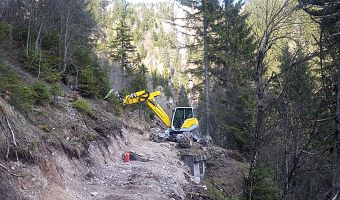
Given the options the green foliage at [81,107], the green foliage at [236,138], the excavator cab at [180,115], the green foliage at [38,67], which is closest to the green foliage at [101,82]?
the green foliage at [38,67]

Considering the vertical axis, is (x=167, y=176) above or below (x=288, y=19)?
below

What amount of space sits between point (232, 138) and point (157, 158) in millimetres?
7819

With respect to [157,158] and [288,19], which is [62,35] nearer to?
[157,158]

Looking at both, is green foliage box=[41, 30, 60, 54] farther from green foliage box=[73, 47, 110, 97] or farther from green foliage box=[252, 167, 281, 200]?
green foliage box=[252, 167, 281, 200]

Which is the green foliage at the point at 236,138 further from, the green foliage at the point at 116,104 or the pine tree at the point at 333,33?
the pine tree at the point at 333,33

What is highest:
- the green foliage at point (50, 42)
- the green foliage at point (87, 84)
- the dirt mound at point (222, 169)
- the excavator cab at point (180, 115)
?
the green foliage at point (50, 42)

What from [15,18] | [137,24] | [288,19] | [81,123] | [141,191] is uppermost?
[137,24]

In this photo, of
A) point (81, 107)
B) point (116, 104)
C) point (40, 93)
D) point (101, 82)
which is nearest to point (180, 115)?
point (116, 104)

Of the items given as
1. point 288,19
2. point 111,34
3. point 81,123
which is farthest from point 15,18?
point 111,34

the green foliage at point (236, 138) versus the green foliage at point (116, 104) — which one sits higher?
the green foliage at point (116, 104)

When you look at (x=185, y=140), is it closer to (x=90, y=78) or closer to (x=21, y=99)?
(x=90, y=78)

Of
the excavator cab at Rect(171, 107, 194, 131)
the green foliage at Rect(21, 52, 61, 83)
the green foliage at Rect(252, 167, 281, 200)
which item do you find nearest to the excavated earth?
the green foliage at Rect(252, 167, 281, 200)

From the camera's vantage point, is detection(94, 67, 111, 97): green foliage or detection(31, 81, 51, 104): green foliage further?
detection(94, 67, 111, 97): green foliage

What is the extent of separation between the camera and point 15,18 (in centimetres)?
1866
